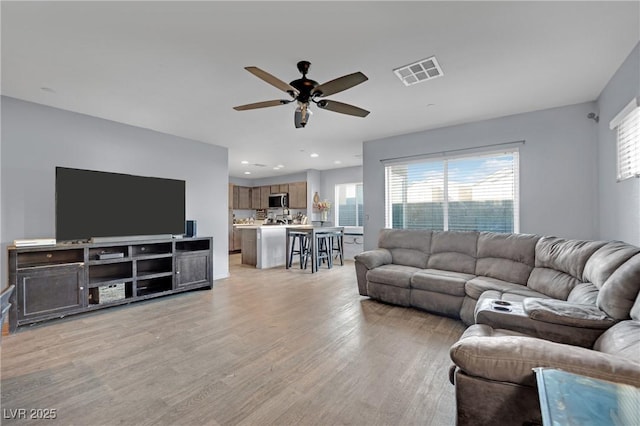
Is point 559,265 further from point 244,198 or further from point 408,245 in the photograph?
point 244,198

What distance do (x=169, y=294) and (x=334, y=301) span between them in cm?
247

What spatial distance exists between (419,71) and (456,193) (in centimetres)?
239

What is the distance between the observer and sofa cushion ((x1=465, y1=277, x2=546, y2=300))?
2713 mm

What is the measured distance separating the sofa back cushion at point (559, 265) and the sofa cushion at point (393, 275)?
125cm

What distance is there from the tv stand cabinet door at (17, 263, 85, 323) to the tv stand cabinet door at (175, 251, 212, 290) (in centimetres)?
116

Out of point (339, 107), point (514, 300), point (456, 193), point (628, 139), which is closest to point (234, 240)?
point (456, 193)

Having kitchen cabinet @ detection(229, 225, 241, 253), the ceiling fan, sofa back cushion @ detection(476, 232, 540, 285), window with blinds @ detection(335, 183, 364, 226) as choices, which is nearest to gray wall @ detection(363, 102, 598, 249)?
sofa back cushion @ detection(476, 232, 540, 285)

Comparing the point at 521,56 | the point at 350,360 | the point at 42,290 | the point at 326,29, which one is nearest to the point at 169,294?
the point at 42,290

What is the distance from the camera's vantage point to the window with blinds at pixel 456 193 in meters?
4.07

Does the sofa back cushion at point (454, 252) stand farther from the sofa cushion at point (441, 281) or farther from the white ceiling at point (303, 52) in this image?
the white ceiling at point (303, 52)

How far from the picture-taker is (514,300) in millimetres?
2461

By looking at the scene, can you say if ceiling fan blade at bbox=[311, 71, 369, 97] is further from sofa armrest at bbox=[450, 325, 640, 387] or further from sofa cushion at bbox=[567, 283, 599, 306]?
sofa cushion at bbox=[567, 283, 599, 306]

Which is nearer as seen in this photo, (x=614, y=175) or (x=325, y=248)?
(x=614, y=175)

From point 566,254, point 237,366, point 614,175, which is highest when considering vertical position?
point 614,175
